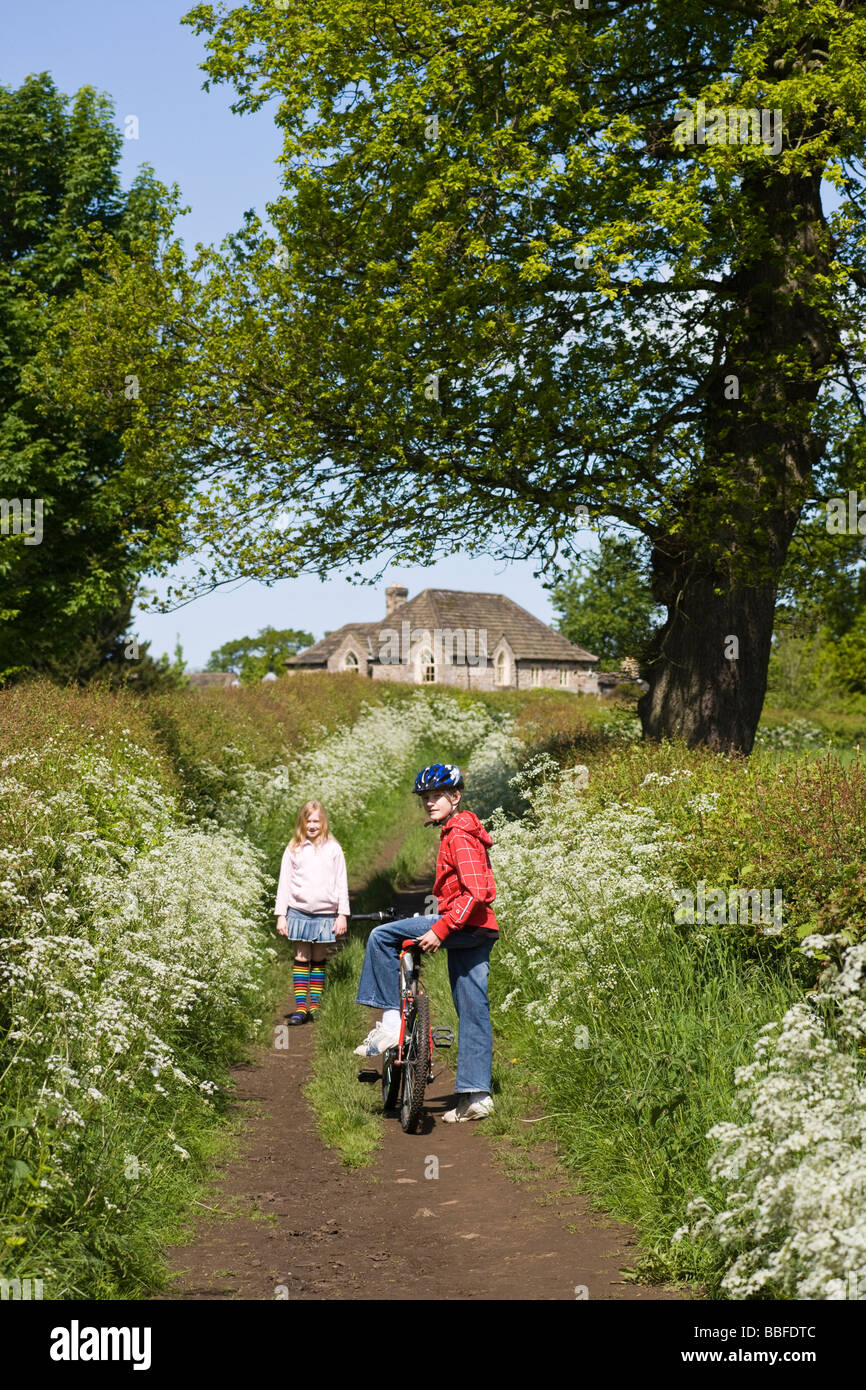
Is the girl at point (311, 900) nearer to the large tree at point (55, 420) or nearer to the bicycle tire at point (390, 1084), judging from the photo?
the bicycle tire at point (390, 1084)

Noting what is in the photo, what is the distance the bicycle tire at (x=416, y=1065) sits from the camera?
7.66 m

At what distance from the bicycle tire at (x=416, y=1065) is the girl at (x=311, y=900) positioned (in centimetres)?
324

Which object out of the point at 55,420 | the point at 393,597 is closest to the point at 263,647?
the point at 393,597

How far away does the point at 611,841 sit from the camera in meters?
9.48

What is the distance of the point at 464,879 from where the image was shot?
782cm

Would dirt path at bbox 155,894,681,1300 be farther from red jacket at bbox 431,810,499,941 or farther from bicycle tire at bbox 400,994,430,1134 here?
red jacket at bbox 431,810,499,941

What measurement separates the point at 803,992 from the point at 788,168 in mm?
8352

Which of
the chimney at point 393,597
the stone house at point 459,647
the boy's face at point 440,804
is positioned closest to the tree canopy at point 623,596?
the boy's face at point 440,804

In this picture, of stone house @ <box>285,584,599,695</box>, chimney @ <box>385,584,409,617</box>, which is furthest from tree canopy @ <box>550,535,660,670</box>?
chimney @ <box>385,584,409,617</box>

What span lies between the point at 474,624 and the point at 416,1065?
63106 millimetres

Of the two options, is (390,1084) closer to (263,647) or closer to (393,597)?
(393,597)
